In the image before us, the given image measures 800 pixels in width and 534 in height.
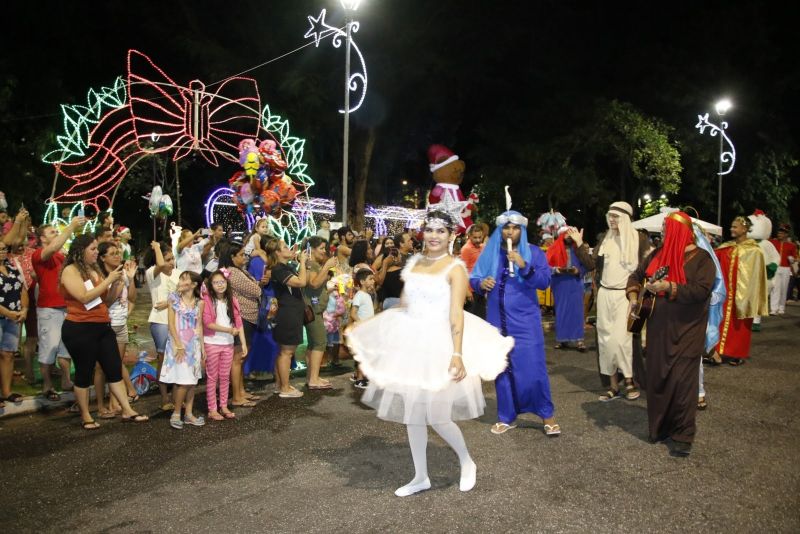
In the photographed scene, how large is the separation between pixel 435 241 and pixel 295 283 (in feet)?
9.68

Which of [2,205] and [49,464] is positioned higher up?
[2,205]

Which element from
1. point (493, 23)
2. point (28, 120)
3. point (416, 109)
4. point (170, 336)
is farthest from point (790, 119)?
point (170, 336)

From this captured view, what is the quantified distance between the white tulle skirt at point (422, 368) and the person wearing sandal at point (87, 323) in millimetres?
2858

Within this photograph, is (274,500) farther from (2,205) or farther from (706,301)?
(2,205)

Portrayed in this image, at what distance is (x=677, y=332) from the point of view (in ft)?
19.4

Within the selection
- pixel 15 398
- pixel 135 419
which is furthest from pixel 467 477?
pixel 15 398

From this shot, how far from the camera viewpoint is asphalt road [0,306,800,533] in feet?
14.4

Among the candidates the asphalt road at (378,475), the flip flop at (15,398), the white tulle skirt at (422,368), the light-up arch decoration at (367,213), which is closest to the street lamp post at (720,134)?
the light-up arch decoration at (367,213)

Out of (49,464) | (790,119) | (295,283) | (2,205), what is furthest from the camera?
(790,119)

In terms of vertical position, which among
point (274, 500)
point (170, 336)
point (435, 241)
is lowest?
point (274, 500)

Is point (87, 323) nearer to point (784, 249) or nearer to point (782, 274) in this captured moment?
point (782, 274)

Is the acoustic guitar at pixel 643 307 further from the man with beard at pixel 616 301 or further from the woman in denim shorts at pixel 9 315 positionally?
the woman in denim shorts at pixel 9 315

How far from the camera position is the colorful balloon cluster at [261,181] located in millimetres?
11453

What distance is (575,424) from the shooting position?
6582mm
